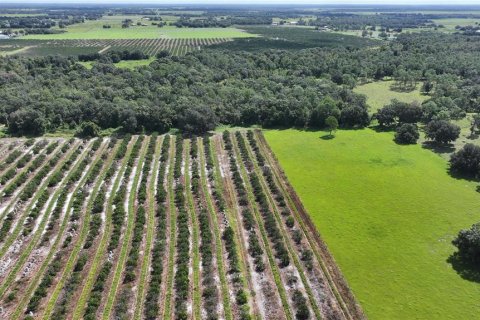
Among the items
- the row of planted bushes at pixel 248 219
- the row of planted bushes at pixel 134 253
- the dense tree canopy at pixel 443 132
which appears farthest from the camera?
the dense tree canopy at pixel 443 132

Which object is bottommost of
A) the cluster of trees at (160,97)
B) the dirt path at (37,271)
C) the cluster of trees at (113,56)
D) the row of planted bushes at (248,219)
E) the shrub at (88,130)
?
the dirt path at (37,271)

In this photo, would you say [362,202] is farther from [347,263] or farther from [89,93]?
[89,93]

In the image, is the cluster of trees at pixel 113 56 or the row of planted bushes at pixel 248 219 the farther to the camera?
the cluster of trees at pixel 113 56

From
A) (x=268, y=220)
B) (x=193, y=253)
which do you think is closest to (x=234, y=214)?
(x=268, y=220)

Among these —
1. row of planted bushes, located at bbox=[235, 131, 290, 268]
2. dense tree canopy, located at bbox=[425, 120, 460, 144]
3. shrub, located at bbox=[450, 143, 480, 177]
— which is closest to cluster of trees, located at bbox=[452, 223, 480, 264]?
row of planted bushes, located at bbox=[235, 131, 290, 268]

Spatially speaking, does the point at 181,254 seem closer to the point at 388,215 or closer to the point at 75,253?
the point at 75,253

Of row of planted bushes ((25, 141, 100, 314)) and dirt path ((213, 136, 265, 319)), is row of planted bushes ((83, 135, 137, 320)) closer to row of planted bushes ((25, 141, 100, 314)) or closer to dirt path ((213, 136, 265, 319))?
row of planted bushes ((25, 141, 100, 314))

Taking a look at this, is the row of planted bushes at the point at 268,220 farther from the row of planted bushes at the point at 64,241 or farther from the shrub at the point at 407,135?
the shrub at the point at 407,135

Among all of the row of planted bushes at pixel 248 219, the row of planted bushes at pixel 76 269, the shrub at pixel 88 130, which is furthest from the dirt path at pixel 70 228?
the row of planted bushes at pixel 248 219
